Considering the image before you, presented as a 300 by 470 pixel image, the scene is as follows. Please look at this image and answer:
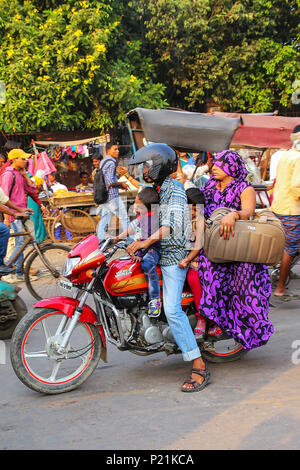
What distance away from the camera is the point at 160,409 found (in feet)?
10.6

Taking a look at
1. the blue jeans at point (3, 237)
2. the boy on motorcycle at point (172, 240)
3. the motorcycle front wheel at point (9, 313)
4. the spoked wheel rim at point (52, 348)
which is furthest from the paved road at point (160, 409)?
the blue jeans at point (3, 237)

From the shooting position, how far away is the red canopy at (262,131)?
30.6ft

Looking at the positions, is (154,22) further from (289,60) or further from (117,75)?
(289,60)

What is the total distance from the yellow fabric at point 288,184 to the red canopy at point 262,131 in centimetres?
375

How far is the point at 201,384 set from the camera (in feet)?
11.5

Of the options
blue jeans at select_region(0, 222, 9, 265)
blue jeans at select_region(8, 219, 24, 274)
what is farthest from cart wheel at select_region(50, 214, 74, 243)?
blue jeans at select_region(0, 222, 9, 265)

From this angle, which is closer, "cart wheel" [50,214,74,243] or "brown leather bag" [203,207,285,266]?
"brown leather bag" [203,207,285,266]

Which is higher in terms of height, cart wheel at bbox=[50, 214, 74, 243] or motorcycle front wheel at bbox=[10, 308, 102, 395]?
motorcycle front wheel at bbox=[10, 308, 102, 395]

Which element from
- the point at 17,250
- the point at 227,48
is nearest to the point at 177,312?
the point at 17,250

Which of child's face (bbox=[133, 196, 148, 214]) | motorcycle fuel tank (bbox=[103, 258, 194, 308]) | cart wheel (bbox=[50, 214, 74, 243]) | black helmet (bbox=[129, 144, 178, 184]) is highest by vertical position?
black helmet (bbox=[129, 144, 178, 184])

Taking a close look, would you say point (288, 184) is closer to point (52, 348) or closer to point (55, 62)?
point (52, 348)

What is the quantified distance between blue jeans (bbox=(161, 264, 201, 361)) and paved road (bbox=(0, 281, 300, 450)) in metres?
0.31

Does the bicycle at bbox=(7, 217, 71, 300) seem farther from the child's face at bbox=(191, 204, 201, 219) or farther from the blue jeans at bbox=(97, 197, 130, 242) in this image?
the child's face at bbox=(191, 204, 201, 219)

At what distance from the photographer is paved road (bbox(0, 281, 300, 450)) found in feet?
9.32
